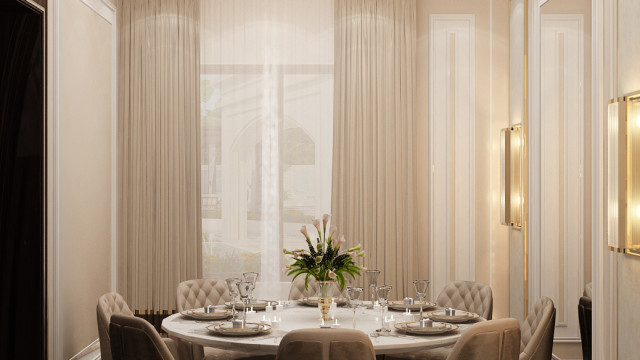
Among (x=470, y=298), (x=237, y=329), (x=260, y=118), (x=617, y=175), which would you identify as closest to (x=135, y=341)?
(x=237, y=329)

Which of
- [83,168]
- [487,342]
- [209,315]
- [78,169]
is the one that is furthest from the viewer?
[83,168]

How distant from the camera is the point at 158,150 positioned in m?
5.32

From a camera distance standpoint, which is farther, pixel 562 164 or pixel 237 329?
pixel 562 164

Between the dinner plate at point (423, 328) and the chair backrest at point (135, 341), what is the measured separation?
113 centimetres

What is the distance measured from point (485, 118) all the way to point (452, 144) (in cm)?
37

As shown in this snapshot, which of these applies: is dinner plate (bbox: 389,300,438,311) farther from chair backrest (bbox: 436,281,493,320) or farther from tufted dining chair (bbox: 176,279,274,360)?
tufted dining chair (bbox: 176,279,274,360)

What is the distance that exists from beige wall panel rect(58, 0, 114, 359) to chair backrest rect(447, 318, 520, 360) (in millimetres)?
2722

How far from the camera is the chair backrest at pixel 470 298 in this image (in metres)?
3.86

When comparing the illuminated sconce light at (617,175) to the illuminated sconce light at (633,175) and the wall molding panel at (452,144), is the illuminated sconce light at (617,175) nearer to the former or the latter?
the illuminated sconce light at (633,175)

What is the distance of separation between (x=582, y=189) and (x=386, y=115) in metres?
2.08

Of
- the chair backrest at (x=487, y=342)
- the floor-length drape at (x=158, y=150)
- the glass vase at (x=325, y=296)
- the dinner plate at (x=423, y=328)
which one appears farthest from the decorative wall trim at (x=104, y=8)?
the chair backrest at (x=487, y=342)

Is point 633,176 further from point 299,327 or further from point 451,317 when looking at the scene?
point 299,327
